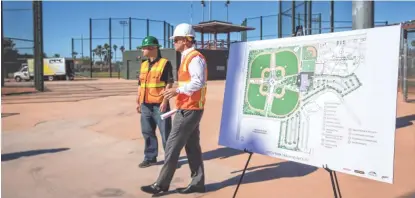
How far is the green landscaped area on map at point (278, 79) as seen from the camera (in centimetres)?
343

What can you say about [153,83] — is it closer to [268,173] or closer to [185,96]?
[185,96]

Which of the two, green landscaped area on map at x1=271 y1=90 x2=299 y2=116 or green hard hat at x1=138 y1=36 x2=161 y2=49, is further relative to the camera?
green hard hat at x1=138 y1=36 x2=161 y2=49

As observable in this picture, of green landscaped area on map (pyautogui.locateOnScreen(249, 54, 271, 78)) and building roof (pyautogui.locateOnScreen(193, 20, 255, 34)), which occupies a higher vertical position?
building roof (pyautogui.locateOnScreen(193, 20, 255, 34))

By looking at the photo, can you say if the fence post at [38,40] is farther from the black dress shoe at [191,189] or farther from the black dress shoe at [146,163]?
the black dress shoe at [191,189]

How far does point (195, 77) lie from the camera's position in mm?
3986

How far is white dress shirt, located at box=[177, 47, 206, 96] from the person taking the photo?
3969 mm

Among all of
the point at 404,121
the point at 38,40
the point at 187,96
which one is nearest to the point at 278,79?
the point at 187,96

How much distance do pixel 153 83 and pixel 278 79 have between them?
2.25 m

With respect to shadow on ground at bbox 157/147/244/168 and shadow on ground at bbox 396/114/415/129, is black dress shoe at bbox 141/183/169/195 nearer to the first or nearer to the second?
shadow on ground at bbox 157/147/244/168

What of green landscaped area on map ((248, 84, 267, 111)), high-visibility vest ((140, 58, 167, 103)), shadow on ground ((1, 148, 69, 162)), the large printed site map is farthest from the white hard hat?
shadow on ground ((1, 148, 69, 162))

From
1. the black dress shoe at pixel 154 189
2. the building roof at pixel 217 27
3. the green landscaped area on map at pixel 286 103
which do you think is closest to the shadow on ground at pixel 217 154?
the black dress shoe at pixel 154 189

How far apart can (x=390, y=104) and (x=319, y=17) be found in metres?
20.9

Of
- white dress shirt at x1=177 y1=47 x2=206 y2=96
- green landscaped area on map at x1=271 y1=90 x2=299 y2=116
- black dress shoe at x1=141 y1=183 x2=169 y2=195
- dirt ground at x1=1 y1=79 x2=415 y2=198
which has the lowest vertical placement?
dirt ground at x1=1 y1=79 x2=415 y2=198

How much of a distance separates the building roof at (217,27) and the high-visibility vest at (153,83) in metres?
32.4
